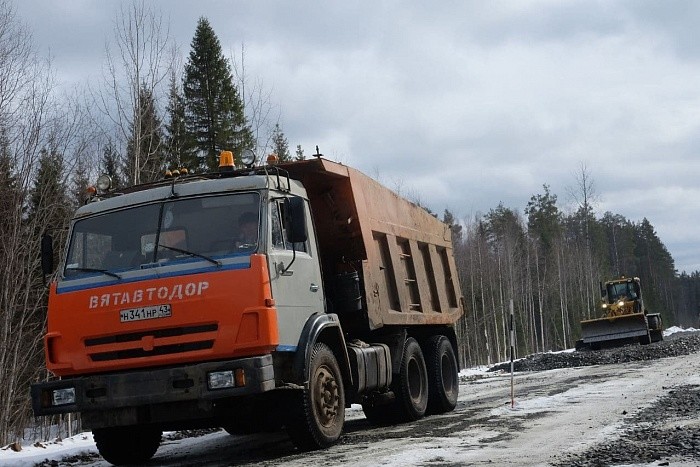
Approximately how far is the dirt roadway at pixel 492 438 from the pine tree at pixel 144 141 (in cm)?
1079

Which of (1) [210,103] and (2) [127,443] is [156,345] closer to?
(2) [127,443]

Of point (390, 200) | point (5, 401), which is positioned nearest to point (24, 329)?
point (5, 401)

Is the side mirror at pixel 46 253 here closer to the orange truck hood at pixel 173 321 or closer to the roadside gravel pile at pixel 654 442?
the orange truck hood at pixel 173 321

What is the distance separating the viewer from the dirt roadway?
21.8 feet

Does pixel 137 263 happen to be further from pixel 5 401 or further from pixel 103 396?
pixel 5 401

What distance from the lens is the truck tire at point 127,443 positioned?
26.2 ft

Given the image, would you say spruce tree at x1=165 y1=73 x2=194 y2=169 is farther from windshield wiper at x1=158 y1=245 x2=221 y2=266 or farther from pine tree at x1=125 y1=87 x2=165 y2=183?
windshield wiper at x1=158 y1=245 x2=221 y2=266

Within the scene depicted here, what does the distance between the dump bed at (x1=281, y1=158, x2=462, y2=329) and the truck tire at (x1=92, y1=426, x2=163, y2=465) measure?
253 centimetres

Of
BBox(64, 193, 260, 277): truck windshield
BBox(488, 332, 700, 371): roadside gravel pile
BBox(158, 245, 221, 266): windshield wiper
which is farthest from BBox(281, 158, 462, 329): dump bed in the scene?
BBox(488, 332, 700, 371): roadside gravel pile

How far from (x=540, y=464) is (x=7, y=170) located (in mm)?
18628

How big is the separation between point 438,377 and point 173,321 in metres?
5.70

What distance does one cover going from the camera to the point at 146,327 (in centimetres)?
692

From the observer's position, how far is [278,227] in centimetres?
758

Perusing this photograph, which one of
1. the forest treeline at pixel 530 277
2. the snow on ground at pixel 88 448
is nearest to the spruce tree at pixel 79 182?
the snow on ground at pixel 88 448
